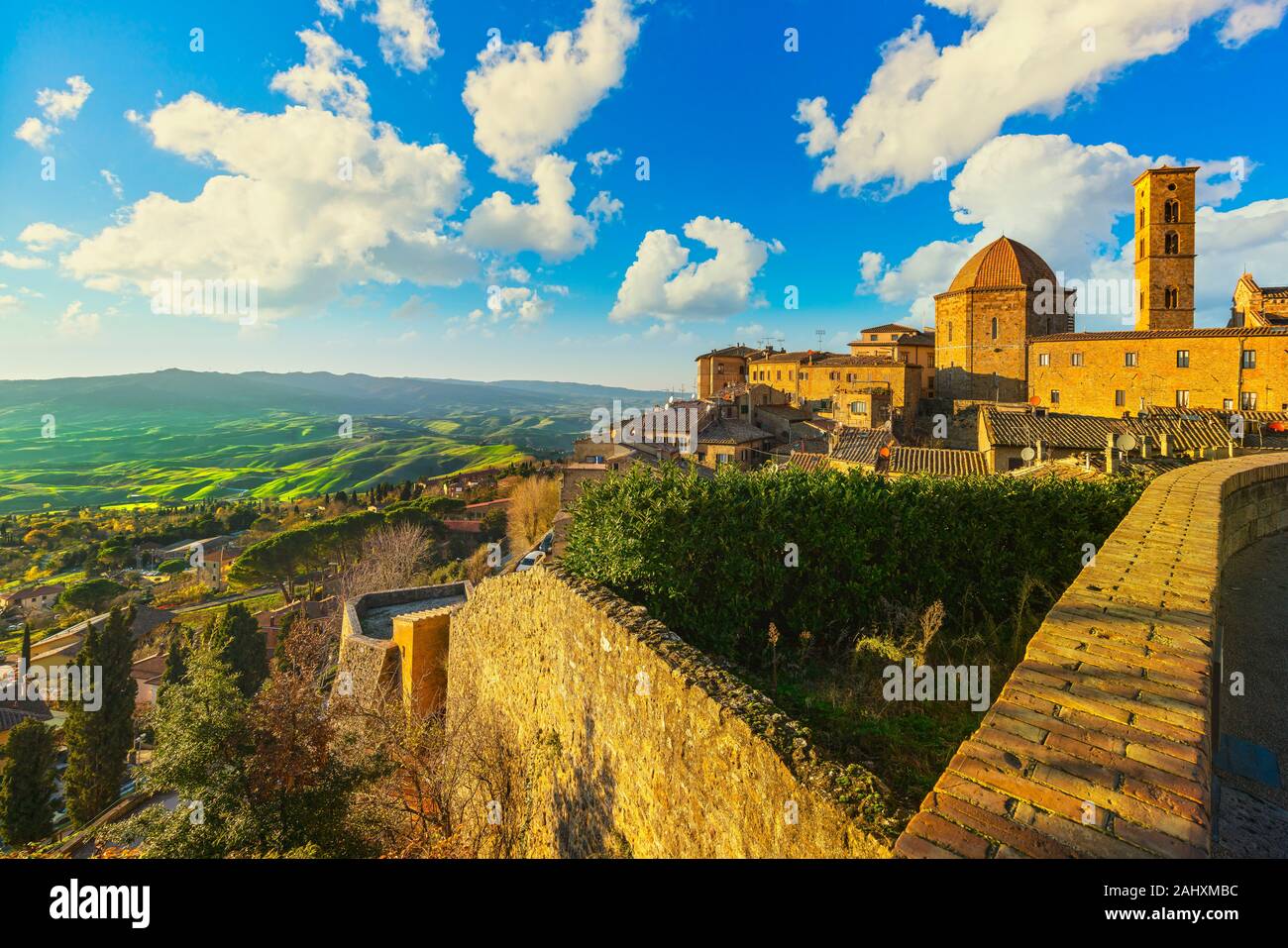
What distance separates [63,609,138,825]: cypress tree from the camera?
2205cm

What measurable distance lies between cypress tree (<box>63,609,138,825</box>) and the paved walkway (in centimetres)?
3120

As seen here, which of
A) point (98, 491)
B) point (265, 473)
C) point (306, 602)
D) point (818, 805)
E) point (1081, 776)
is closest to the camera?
point (1081, 776)

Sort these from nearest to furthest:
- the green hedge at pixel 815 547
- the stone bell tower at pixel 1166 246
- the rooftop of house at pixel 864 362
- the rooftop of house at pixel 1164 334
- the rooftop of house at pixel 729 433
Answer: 1. the green hedge at pixel 815 547
2. the rooftop of house at pixel 1164 334
3. the rooftop of house at pixel 729 433
4. the stone bell tower at pixel 1166 246
5. the rooftop of house at pixel 864 362

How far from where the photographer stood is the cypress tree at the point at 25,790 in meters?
20.0

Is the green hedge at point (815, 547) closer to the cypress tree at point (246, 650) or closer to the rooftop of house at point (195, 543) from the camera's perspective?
the cypress tree at point (246, 650)

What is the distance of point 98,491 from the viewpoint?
92.6m

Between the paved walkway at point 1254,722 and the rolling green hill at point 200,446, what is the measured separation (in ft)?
162

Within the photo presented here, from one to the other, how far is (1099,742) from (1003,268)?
182 ft

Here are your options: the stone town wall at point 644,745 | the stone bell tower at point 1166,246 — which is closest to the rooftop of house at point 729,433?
the stone bell tower at point 1166,246

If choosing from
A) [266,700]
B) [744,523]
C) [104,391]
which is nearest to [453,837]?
[266,700]

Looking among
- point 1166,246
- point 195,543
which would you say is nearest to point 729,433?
point 1166,246
